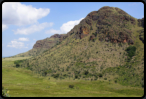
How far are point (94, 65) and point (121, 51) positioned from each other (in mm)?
12794

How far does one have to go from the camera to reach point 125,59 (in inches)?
1619

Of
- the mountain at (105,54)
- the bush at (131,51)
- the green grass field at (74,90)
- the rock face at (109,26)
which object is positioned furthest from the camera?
the rock face at (109,26)

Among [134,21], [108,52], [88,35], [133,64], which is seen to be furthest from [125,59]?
[134,21]

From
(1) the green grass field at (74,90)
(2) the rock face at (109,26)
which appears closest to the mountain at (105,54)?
(2) the rock face at (109,26)

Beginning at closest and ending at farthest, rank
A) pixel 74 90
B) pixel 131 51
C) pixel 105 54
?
pixel 74 90 → pixel 131 51 → pixel 105 54

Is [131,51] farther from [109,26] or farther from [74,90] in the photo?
[74,90]

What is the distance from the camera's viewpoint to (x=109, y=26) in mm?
58156

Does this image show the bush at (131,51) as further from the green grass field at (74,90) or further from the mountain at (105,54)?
the green grass field at (74,90)

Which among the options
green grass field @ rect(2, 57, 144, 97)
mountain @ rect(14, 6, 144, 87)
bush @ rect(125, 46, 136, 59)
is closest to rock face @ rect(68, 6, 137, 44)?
mountain @ rect(14, 6, 144, 87)

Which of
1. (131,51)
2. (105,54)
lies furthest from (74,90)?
(131,51)

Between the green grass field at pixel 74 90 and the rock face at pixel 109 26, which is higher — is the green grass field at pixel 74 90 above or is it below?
below

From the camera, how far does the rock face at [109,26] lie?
171 feet

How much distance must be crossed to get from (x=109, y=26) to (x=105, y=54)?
18966 mm

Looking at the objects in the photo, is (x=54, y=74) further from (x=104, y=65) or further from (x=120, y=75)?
(x=120, y=75)
